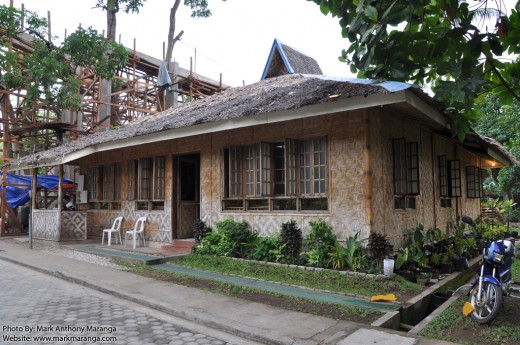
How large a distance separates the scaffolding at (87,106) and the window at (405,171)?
14471 millimetres

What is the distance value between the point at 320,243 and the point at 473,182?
8.45m

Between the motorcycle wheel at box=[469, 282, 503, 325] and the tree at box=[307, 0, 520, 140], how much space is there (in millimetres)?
2294

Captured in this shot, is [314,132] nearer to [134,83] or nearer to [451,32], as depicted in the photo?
[451,32]

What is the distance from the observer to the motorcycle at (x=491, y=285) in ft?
15.8

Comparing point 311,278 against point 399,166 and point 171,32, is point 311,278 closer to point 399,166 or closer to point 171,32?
point 399,166

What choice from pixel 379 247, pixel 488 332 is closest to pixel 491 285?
pixel 488 332

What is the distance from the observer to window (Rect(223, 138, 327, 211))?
334 inches

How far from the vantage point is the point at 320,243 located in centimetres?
787

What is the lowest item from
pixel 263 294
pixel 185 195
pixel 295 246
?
pixel 263 294

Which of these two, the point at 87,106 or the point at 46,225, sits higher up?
the point at 87,106

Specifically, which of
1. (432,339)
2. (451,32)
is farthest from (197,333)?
(451,32)

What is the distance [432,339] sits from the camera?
4.39 meters

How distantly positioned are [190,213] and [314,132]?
206 inches

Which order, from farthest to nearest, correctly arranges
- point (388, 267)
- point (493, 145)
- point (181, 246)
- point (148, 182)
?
Result: point (148, 182) → point (493, 145) → point (181, 246) → point (388, 267)
